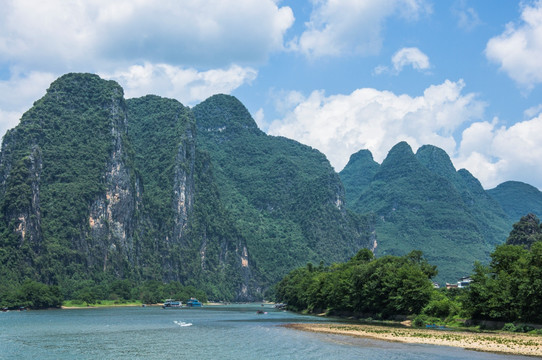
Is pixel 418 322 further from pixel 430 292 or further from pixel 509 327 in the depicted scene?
pixel 509 327

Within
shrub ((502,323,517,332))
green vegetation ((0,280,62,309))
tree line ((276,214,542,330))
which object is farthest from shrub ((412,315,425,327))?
green vegetation ((0,280,62,309))

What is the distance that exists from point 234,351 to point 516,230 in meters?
137

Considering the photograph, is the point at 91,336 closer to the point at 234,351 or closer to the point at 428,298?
the point at 234,351

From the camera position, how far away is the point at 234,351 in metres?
58.7

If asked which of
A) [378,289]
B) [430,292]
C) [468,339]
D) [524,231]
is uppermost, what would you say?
[524,231]

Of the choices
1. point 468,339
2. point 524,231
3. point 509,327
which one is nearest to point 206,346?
point 468,339

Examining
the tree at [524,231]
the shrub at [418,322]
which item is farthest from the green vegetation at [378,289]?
the tree at [524,231]

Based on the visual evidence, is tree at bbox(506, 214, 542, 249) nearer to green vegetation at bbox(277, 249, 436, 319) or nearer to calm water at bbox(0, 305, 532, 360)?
green vegetation at bbox(277, 249, 436, 319)

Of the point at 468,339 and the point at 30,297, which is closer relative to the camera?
the point at 468,339

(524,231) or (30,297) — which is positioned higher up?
(524,231)

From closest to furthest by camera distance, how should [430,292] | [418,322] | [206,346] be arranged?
1. [206,346]
2. [418,322]
3. [430,292]

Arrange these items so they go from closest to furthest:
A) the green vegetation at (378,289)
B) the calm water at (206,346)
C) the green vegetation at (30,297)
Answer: the calm water at (206,346) < the green vegetation at (378,289) < the green vegetation at (30,297)

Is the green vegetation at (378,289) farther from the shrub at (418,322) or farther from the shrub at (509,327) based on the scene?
the shrub at (509,327)

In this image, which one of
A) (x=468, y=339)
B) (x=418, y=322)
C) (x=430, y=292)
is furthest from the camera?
(x=430, y=292)
